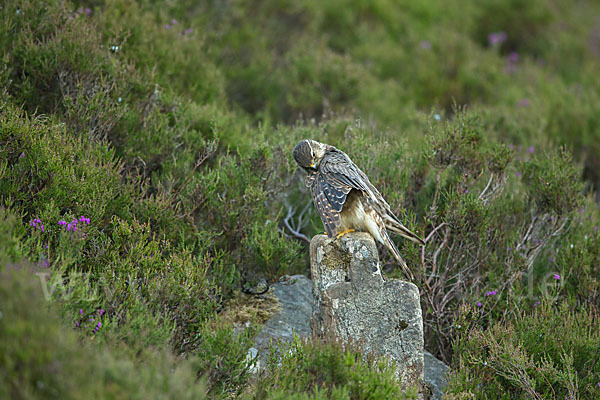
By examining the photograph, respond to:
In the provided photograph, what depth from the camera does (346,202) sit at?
412cm

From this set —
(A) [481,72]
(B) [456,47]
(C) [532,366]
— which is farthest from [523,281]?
(B) [456,47]

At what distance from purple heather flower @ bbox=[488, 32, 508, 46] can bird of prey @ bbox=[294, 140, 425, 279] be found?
9360 mm

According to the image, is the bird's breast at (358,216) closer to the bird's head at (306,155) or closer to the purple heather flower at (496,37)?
the bird's head at (306,155)

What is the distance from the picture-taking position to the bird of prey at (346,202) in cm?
404

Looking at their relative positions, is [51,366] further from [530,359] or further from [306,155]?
[530,359]

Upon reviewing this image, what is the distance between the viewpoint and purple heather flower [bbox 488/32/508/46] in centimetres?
1224

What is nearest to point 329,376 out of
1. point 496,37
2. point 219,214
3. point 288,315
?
point 288,315

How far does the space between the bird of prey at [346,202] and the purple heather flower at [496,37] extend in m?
9.36

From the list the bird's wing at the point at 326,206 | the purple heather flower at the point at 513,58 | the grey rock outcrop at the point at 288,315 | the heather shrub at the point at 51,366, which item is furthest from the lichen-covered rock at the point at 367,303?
the purple heather flower at the point at 513,58

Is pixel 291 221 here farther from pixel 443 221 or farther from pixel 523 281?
pixel 523 281

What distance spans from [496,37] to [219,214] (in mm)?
9430

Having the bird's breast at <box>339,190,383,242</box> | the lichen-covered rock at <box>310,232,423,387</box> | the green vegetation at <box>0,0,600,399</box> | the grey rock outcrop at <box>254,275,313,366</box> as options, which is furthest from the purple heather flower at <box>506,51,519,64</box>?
the lichen-covered rock at <box>310,232,423,387</box>

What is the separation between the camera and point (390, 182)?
5.73m

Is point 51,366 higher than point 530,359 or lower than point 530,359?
higher
